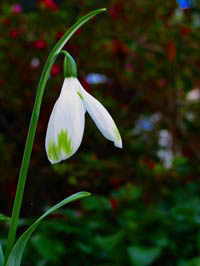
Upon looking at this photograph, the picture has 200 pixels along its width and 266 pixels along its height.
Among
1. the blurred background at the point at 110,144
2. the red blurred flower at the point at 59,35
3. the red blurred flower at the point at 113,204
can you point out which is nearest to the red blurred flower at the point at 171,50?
the blurred background at the point at 110,144

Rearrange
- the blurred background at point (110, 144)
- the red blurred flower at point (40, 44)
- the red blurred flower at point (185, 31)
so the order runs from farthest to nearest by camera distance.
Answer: the red blurred flower at point (185, 31) → the red blurred flower at point (40, 44) → the blurred background at point (110, 144)

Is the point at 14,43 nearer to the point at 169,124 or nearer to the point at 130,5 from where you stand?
the point at 130,5

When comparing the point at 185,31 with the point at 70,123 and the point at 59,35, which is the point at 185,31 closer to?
the point at 59,35

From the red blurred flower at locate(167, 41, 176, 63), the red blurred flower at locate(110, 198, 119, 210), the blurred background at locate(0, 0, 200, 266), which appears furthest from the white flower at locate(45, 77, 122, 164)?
the red blurred flower at locate(167, 41, 176, 63)

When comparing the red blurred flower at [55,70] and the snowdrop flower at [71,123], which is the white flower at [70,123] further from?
the red blurred flower at [55,70]

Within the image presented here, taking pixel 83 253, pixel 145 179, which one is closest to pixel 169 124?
pixel 145 179

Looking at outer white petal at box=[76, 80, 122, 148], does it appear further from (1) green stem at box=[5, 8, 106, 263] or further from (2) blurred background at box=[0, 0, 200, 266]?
(2) blurred background at box=[0, 0, 200, 266]
